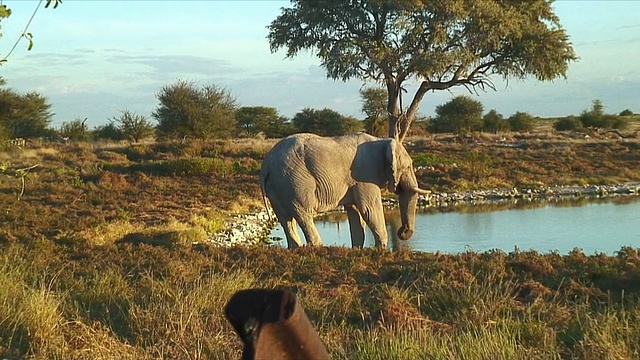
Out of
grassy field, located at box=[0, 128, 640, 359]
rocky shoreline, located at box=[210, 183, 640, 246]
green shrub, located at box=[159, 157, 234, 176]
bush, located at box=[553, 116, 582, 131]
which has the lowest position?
rocky shoreline, located at box=[210, 183, 640, 246]

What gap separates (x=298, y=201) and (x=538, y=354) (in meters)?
7.94

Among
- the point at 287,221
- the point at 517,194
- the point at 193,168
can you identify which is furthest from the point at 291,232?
the point at 193,168

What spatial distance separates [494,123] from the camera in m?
61.4

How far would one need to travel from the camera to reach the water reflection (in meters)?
15.9

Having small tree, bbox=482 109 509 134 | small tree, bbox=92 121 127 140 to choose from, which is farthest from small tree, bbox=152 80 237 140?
small tree, bbox=482 109 509 134

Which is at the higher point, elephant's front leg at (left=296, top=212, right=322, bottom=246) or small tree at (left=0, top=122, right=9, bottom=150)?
small tree at (left=0, top=122, right=9, bottom=150)

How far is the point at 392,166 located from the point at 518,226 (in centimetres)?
716

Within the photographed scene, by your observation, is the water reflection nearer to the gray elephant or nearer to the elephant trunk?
the elephant trunk

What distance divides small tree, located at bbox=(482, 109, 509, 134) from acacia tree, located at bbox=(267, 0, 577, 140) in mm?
30245

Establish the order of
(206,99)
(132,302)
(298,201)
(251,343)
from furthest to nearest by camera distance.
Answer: (206,99)
(298,201)
(132,302)
(251,343)

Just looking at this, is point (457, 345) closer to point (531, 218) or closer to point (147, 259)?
point (147, 259)

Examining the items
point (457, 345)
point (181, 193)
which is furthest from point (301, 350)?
point (181, 193)

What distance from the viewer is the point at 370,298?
7.79 metres

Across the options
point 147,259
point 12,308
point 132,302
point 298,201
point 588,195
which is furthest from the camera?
point 588,195
